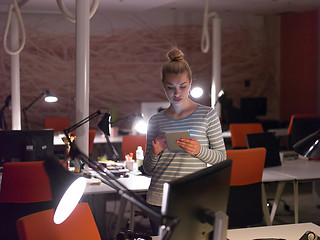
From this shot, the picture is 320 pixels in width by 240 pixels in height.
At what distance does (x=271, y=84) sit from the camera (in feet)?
34.4

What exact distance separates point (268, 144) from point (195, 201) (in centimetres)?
357

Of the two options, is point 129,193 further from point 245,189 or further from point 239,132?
point 239,132

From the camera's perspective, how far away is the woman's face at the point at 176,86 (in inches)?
99.8

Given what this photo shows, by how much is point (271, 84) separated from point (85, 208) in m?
8.70

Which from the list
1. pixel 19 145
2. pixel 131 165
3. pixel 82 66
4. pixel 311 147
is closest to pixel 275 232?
pixel 311 147

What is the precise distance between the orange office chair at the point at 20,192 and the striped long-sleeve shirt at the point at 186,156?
1.14 metres

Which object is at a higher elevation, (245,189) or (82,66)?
(82,66)

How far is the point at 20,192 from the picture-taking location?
135 inches

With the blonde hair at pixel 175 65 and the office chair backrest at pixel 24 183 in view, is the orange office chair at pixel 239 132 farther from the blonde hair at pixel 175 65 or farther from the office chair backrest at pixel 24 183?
the blonde hair at pixel 175 65

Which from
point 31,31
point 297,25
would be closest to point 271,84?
point 297,25

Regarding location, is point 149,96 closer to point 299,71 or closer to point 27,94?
point 27,94

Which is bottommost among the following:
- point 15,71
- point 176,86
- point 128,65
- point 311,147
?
point 311,147

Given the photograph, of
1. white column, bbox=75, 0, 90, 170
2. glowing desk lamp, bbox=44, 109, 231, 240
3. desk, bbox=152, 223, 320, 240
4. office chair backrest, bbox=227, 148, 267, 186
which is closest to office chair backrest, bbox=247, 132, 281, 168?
office chair backrest, bbox=227, 148, 267, 186

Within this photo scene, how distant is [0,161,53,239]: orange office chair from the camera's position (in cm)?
338
